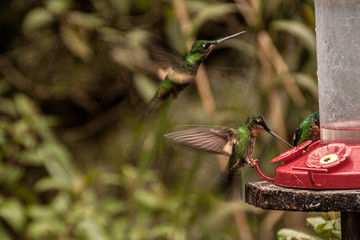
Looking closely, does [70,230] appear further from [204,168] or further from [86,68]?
[86,68]

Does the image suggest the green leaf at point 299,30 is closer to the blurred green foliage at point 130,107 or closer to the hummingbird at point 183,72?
the blurred green foliage at point 130,107

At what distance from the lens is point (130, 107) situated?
386 cm

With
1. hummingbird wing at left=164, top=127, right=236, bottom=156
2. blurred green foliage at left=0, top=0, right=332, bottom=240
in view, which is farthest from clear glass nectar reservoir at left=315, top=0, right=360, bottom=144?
blurred green foliage at left=0, top=0, right=332, bottom=240

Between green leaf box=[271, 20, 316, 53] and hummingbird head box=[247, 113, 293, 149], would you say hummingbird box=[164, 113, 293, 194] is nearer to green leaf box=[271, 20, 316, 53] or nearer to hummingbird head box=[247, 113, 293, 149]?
hummingbird head box=[247, 113, 293, 149]

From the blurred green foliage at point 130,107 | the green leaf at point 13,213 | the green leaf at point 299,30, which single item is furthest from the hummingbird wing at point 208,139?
the green leaf at point 13,213

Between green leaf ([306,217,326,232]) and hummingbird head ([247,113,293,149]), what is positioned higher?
hummingbird head ([247,113,293,149])

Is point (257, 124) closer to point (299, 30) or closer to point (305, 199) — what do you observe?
point (305, 199)

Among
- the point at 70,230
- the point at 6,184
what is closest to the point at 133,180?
the point at 70,230

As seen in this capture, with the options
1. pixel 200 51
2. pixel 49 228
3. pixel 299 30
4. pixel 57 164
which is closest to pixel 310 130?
pixel 200 51

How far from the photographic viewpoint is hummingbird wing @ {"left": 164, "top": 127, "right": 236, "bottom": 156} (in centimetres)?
150

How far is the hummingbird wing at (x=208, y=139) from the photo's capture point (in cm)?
150

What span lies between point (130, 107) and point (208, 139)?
2370mm

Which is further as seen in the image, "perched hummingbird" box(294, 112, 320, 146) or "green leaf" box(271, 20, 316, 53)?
"green leaf" box(271, 20, 316, 53)

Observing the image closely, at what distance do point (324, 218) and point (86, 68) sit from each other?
2.68 metres
